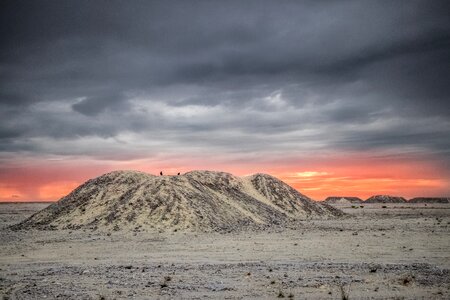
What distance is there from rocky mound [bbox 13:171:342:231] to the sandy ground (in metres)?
6.67

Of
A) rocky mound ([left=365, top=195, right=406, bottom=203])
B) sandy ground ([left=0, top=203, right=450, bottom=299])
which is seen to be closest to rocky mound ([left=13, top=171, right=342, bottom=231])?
sandy ground ([left=0, top=203, right=450, bottom=299])

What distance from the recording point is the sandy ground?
12531mm

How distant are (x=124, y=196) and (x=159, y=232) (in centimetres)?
1024

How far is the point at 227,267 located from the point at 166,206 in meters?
21.7

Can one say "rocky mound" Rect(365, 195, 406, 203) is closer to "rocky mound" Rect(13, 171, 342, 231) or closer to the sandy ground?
"rocky mound" Rect(13, 171, 342, 231)

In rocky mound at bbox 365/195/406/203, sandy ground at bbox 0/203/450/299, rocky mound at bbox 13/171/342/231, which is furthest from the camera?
rocky mound at bbox 365/195/406/203

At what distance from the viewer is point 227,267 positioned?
1673 centimetres

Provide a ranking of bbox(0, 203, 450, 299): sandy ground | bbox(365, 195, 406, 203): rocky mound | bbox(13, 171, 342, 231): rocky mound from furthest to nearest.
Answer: bbox(365, 195, 406, 203): rocky mound, bbox(13, 171, 342, 231): rocky mound, bbox(0, 203, 450, 299): sandy ground

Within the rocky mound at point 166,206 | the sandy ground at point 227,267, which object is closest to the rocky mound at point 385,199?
the rocky mound at point 166,206

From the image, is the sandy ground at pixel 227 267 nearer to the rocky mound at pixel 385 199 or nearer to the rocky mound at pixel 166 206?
the rocky mound at pixel 166 206

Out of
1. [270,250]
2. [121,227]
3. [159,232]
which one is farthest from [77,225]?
[270,250]

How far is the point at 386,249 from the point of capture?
22.0 m

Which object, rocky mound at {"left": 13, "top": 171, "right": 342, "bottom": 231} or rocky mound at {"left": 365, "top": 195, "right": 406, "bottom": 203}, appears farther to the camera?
rocky mound at {"left": 365, "top": 195, "right": 406, "bottom": 203}

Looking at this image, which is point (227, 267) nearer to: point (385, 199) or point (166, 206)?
point (166, 206)
